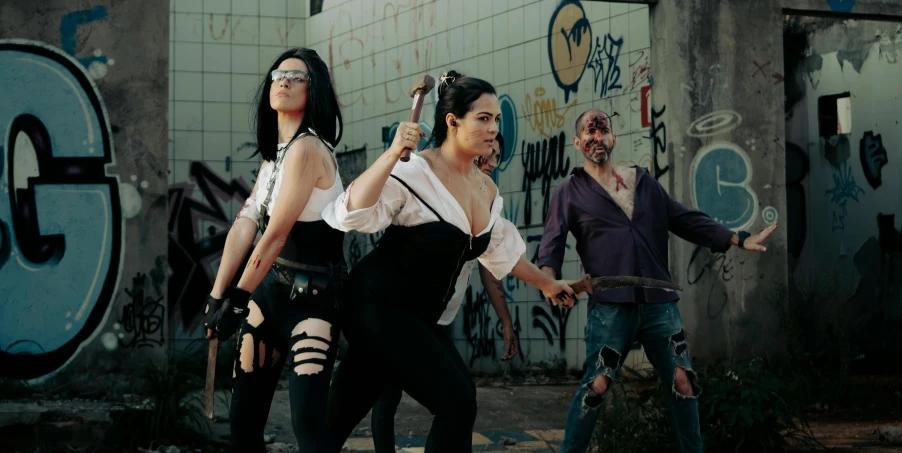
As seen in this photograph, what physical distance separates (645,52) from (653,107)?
1.01 meters

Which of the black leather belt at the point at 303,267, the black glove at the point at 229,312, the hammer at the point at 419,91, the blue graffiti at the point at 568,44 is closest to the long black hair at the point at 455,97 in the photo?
the hammer at the point at 419,91

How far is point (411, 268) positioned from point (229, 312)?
0.73 m

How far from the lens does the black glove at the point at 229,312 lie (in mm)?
4367

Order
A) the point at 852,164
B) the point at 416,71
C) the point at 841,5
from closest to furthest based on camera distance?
1. the point at 841,5
2. the point at 852,164
3. the point at 416,71

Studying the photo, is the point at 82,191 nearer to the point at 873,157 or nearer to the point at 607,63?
the point at 607,63

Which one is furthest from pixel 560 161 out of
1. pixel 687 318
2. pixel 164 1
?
pixel 164 1

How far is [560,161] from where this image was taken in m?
11.9

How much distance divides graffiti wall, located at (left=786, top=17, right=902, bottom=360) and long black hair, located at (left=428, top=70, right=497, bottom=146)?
28.9 ft

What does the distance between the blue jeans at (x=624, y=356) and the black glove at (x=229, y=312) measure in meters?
2.22

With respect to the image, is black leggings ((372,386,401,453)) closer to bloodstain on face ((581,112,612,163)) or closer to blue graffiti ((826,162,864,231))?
bloodstain on face ((581,112,612,163))

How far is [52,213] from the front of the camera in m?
8.02

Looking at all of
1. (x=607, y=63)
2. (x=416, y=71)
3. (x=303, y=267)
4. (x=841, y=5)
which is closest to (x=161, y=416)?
(x=303, y=267)

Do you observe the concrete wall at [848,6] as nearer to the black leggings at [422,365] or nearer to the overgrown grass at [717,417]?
the overgrown grass at [717,417]

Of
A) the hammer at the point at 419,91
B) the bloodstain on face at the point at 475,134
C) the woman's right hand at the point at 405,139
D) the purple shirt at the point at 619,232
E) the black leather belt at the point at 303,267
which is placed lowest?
the black leather belt at the point at 303,267
